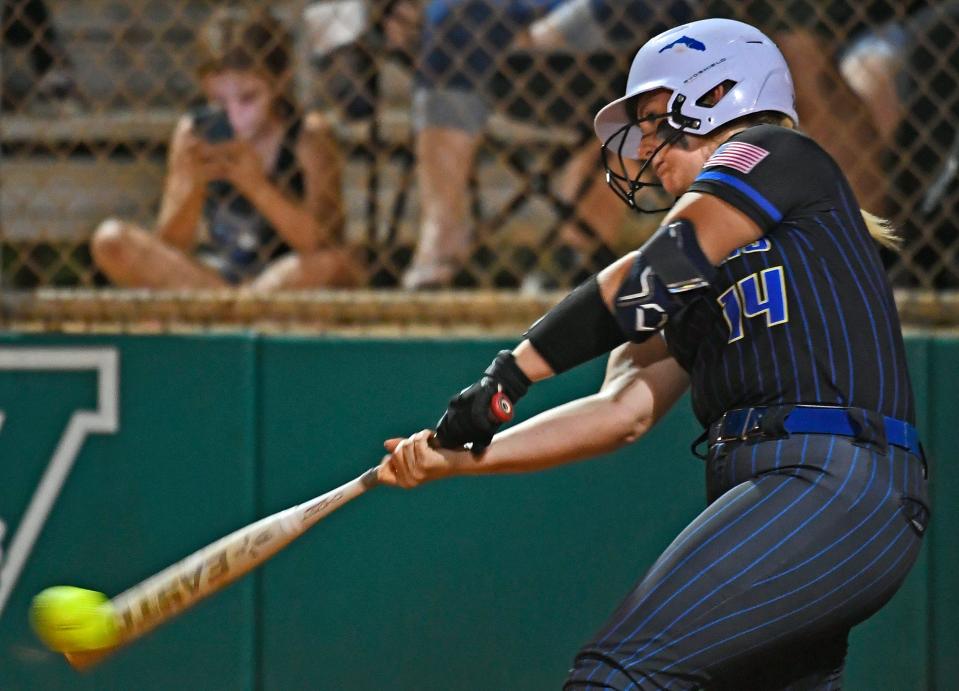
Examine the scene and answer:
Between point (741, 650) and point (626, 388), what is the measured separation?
2.65 feet

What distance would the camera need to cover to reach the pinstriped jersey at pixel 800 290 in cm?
238

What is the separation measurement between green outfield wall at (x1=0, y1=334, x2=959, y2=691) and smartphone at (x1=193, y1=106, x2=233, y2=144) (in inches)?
44.0

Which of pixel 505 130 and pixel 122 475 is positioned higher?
pixel 505 130

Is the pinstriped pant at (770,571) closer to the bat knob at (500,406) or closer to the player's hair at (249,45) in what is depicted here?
the bat knob at (500,406)

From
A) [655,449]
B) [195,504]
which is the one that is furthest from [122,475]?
[655,449]

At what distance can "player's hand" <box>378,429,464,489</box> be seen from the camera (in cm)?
273

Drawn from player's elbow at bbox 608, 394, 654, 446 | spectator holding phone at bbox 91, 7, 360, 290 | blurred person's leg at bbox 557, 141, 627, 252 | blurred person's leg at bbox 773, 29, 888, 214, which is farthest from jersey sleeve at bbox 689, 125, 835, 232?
spectator holding phone at bbox 91, 7, 360, 290

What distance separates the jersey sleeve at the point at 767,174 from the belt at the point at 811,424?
1.08 feet

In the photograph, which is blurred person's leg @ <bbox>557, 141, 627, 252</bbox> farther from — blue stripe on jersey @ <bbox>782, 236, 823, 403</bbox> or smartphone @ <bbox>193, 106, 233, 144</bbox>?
blue stripe on jersey @ <bbox>782, 236, 823, 403</bbox>

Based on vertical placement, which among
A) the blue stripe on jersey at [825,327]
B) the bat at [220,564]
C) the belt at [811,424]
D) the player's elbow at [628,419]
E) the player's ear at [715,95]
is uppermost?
the player's ear at [715,95]

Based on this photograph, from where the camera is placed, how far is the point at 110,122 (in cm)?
528

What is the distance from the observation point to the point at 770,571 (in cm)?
229

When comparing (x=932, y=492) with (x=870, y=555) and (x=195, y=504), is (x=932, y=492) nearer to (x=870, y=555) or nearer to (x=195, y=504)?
(x=870, y=555)

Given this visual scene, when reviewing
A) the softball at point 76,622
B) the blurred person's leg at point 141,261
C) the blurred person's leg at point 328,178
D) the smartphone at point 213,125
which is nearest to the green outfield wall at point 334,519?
the blurred person's leg at point 141,261
